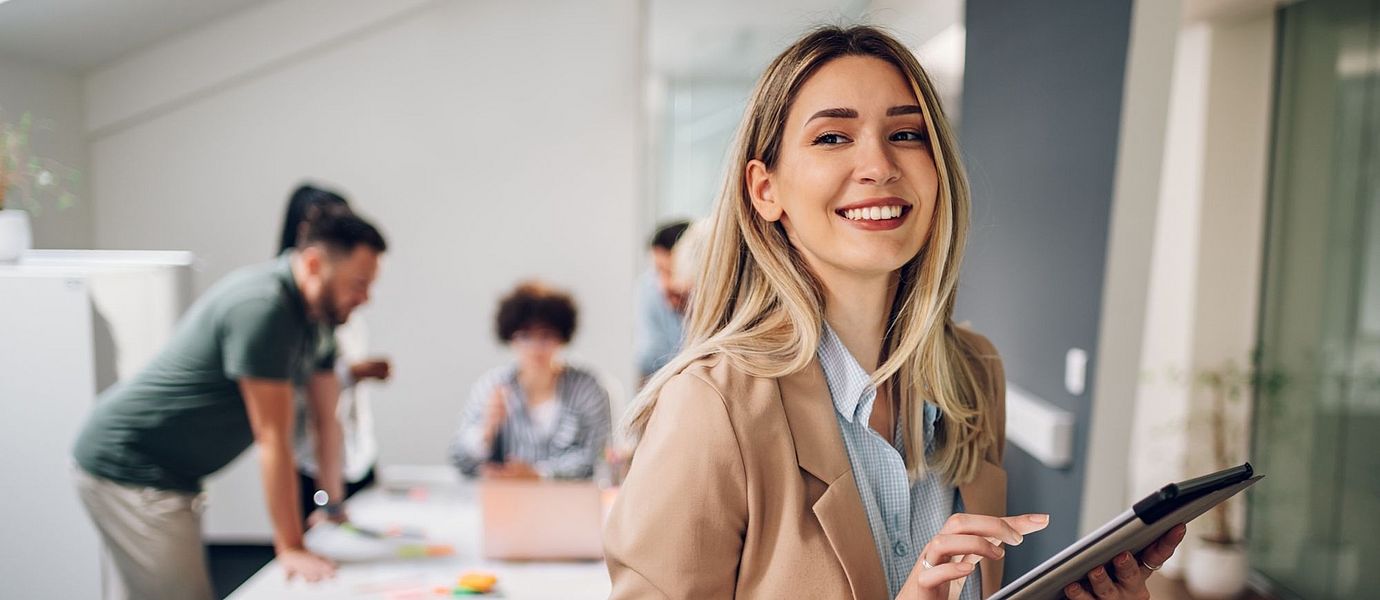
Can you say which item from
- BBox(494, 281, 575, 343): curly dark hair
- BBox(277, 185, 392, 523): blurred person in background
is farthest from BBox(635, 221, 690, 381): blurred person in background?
BBox(277, 185, 392, 523): blurred person in background

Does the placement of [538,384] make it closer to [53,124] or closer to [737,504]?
[53,124]

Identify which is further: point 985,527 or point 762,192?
point 762,192

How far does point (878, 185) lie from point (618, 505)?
1.32 feet

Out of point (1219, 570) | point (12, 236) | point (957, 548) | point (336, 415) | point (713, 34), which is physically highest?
point (713, 34)

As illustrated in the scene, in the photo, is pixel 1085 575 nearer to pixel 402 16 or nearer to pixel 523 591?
pixel 523 591

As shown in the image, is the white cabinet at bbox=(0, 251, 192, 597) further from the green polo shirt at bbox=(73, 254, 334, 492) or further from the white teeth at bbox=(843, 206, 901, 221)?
the white teeth at bbox=(843, 206, 901, 221)

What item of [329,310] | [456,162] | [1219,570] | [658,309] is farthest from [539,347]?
[1219,570]

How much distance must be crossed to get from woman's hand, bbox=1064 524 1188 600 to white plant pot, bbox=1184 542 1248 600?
11.5 feet

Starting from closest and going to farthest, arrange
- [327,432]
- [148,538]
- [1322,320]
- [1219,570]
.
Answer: [148,538] → [327,432] → [1322,320] → [1219,570]

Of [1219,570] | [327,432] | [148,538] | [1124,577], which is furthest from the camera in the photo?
[1219,570]

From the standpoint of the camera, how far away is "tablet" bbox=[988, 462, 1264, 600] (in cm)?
83

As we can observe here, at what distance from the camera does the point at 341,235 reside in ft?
8.75

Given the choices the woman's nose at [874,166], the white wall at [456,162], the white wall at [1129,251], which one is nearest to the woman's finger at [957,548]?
the woman's nose at [874,166]

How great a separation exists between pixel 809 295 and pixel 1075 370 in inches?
65.9
